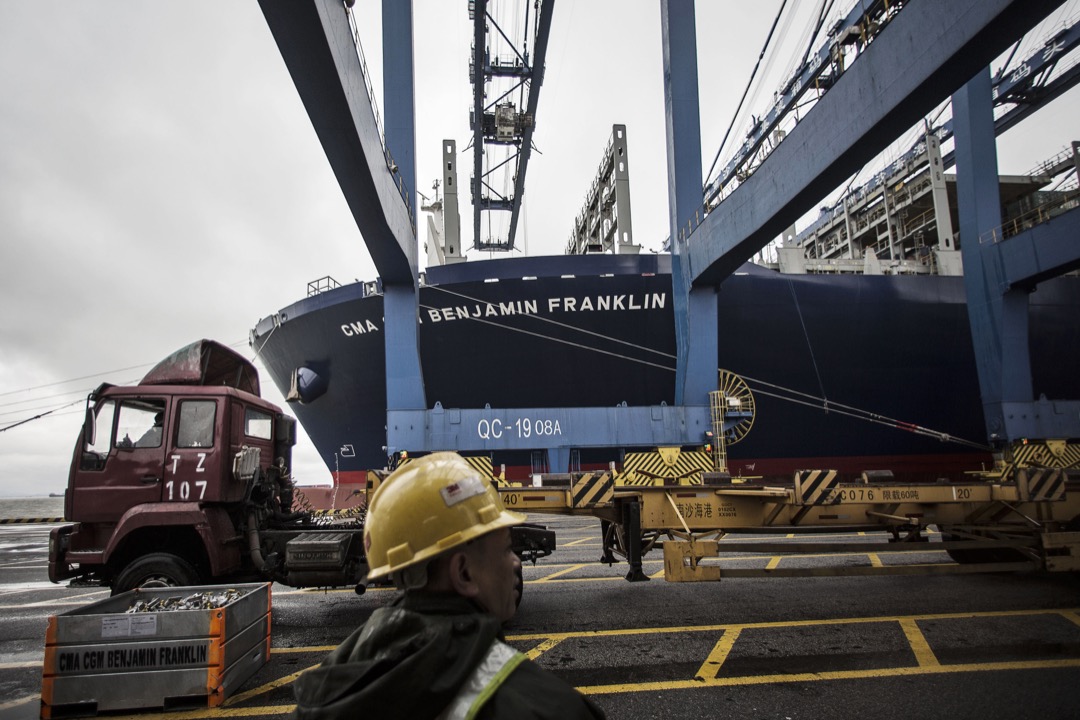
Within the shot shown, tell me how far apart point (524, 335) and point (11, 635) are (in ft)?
45.1

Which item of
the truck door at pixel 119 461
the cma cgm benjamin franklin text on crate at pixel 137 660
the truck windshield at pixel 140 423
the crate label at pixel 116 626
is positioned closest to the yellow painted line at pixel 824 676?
the cma cgm benjamin franklin text on crate at pixel 137 660

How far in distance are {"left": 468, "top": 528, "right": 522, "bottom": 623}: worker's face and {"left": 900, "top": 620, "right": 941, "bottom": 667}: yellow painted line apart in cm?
496

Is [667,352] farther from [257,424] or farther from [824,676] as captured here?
[824,676]

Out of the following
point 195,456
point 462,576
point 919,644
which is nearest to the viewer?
point 462,576

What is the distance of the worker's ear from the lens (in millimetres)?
1351

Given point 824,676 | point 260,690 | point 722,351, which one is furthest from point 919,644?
point 722,351

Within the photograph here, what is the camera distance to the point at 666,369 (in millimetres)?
19469

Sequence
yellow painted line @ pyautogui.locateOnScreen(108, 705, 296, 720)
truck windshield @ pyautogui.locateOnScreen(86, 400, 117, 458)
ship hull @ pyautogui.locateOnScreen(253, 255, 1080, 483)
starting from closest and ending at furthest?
yellow painted line @ pyautogui.locateOnScreen(108, 705, 296, 720)
truck windshield @ pyautogui.locateOnScreen(86, 400, 117, 458)
ship hull @ pyautogui.locateOnScreen(253, 255, 1080, 483)

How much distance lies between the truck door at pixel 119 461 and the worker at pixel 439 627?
6024mm

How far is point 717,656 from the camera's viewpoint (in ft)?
16.8

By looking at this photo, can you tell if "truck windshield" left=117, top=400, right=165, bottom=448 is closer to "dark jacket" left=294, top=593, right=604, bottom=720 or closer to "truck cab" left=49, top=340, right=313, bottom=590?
"truck cab" left=49, top=340, right=313, bottom=590

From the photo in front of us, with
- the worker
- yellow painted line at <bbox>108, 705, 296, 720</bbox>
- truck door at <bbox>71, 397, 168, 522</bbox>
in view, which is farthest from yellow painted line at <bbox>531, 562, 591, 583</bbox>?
the worker

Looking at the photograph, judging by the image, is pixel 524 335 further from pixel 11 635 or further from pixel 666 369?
pixel 11 635

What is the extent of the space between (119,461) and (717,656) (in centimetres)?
615
